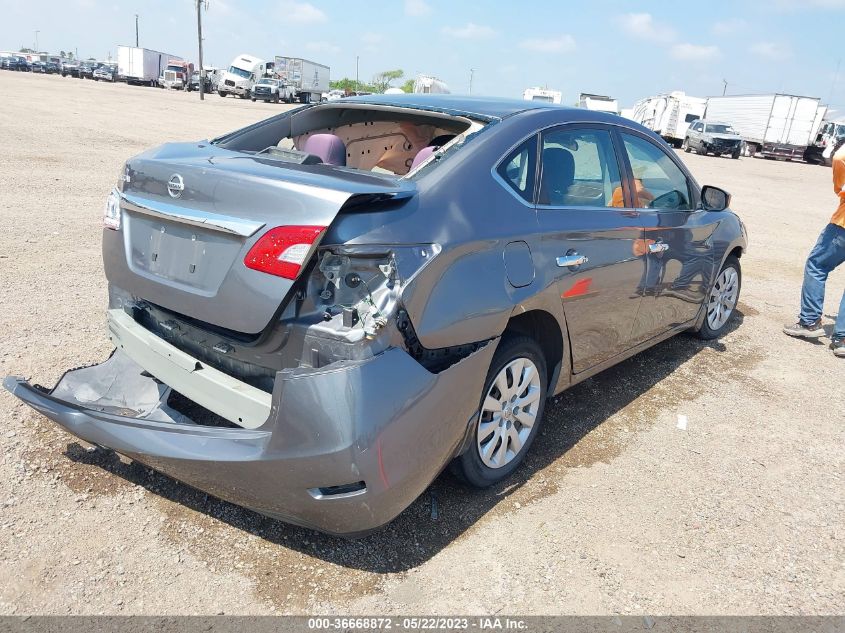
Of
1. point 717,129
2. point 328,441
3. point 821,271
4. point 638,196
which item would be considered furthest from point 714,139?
point 328,441

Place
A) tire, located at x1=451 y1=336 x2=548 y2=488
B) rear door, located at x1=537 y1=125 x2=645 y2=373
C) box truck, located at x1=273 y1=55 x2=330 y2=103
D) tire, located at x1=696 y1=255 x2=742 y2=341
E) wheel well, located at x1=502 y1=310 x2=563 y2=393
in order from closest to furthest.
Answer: tire, located at x1=451 y1=336 x2=548 y2=488
wheel well, located at x1=502 y1=310 x2=563 y2=393
rear door, located at x1=537 y1=125 x2=645 y2=373
tire, located at x1=696 y1=255 x2=742 y2=341
box truck, located at x1=273 y1=55 x2=330 y2=103

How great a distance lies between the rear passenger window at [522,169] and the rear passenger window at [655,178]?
41.2 inches

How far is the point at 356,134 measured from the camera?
161 inches

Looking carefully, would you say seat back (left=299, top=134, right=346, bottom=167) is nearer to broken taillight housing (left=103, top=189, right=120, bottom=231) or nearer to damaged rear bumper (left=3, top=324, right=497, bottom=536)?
broken taillight housing (left=103, top=189, right=120, bottom=231)

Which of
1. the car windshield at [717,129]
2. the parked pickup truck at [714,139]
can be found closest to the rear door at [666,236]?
the parked pickup truck at [714,139]

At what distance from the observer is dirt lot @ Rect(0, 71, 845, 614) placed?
8.13 ft

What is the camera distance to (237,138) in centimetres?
368

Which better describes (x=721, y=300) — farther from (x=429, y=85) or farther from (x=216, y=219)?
(x=429, y=85)

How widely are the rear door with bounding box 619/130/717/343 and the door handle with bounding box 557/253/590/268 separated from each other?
779 mm

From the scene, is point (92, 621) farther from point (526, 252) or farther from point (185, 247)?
point (526, 252)

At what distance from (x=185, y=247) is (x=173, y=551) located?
1.19 meters

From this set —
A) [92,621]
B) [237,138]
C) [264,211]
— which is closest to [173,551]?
[92,621]

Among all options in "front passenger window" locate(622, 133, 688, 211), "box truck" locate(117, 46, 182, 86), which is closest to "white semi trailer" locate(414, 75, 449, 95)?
"box truck" locate(117, 46, 182, 86)

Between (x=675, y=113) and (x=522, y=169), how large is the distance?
4026cm
